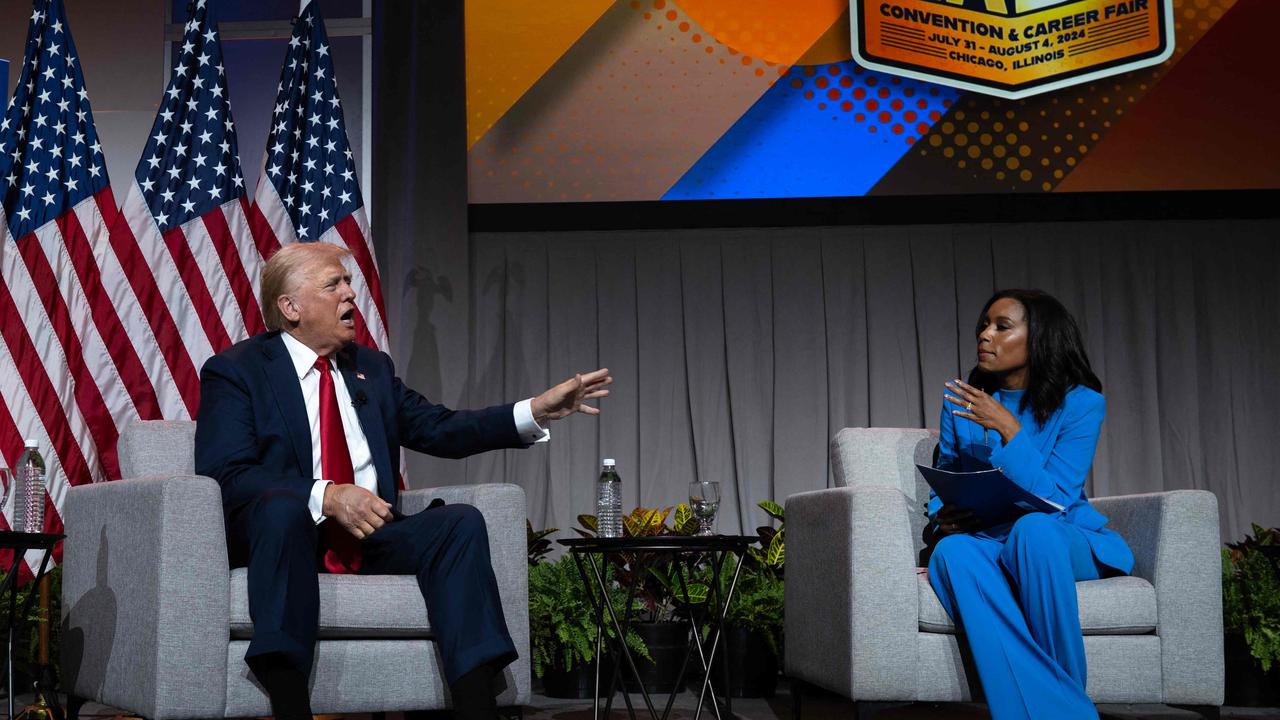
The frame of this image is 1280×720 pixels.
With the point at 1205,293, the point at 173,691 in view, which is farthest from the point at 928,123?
the point at 173,691

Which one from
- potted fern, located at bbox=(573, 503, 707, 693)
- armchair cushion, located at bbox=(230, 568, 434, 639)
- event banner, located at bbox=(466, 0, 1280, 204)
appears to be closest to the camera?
armchair cushion, located at bbox=(230, 568, 434, 639)

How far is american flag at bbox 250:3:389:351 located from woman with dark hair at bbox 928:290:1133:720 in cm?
228

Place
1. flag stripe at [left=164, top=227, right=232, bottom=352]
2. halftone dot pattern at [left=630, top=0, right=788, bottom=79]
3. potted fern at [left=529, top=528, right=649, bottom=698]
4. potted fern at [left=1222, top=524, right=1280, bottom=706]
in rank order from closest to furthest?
potted fern at [left=1222, top=524, right=1280, bottom=706], potted fern at [left=529, top=528, right=649, bottom=698], flag stripe at [left=164, top=227, right=232, bottom=352], halftone dot pattern at [left=630, top=0, right=788, bottom=79]

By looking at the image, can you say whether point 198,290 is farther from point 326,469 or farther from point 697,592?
point 697,592

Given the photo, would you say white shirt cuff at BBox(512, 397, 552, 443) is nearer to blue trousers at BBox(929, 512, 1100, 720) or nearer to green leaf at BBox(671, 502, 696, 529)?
blue trousers at BBox(929, 512, 1100, 720)

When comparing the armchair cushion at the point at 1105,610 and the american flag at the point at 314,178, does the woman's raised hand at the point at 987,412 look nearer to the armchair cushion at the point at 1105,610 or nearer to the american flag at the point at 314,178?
the armchair cushion at the point at 1105,610

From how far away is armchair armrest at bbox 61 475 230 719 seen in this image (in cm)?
224

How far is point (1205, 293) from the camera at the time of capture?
17.3ft

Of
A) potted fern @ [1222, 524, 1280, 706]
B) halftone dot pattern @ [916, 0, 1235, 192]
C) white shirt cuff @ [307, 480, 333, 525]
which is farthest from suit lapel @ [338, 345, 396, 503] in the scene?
halftone dot pattern @ [916, 0, 1235, 192]

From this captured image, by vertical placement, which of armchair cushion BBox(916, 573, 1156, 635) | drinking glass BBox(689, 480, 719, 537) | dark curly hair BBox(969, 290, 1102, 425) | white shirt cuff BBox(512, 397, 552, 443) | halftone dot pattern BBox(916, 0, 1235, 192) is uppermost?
halftone dot pattern BBox(916, 0, 1235, 192)

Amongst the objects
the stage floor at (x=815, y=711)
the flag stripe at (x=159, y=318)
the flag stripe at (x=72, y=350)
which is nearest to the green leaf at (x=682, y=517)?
the stage floor at (x=815, y=711)

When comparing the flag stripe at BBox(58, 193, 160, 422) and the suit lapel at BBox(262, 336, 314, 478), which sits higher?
the flag stripe at BBox(58, 193, 160, 422)

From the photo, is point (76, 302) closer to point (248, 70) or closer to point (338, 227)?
point (338, 227)

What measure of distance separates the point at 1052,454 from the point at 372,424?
5.55 feet
